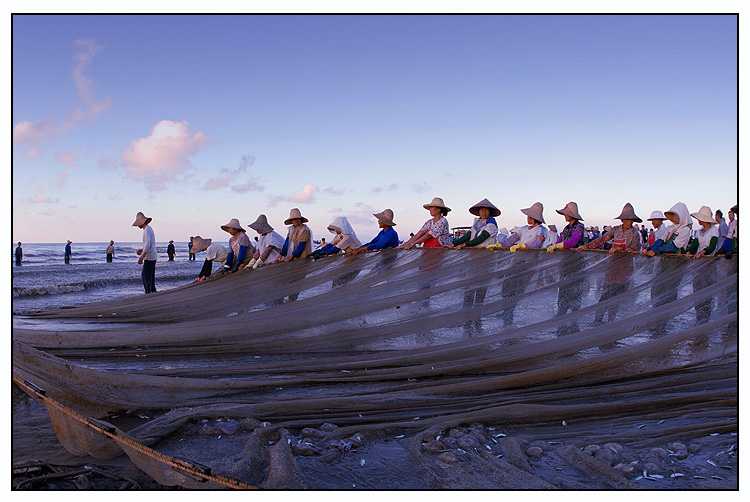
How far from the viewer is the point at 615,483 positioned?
2.13 m

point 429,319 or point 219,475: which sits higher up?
point 429,319

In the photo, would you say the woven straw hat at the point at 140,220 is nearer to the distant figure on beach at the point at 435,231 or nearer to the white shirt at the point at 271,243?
the white shirt at the point at 271,243

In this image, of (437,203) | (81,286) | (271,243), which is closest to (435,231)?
(437,203)

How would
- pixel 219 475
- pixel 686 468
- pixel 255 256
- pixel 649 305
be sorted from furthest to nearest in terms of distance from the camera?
1. pixel 255 256
2. pixel 649 305
3. pixel 686 468
4. pixel 219 475

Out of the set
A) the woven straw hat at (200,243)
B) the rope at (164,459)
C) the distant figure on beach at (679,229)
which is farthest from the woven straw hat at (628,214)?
the woven straw hat at (200,243)

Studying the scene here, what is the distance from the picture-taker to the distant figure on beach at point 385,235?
7457 mm

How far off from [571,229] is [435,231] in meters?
1.86

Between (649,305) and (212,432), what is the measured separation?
3.39 metres

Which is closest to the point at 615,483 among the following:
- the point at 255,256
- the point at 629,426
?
the point at 629,426

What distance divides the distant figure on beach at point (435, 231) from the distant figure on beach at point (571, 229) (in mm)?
1566

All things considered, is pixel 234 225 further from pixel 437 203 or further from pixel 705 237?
pixel 705 237

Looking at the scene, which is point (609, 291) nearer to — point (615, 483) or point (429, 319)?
point (429, 319)

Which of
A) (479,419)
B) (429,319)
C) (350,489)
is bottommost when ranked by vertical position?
(350,489)

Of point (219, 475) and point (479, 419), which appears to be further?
point (479, 419)
